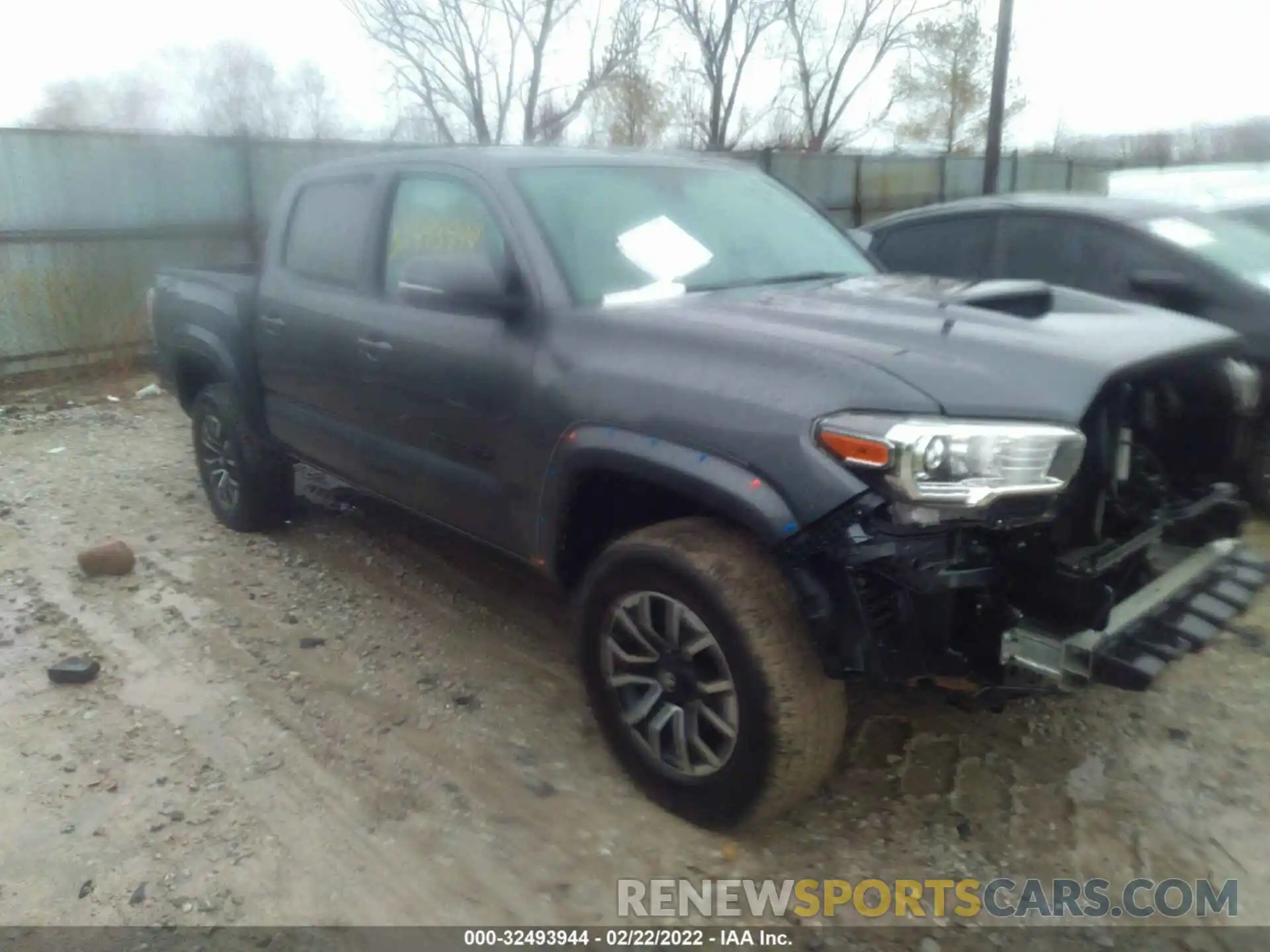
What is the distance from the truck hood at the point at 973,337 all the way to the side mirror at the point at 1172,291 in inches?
65.0

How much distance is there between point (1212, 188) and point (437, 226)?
213 inches

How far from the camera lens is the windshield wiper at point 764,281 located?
3.25 m

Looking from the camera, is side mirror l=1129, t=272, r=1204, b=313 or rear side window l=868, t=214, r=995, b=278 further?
rear side window l=868, t=214, r=995, b=278

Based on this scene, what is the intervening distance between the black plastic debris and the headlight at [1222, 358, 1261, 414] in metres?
3.88

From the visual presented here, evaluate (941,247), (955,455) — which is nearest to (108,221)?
(941,247)

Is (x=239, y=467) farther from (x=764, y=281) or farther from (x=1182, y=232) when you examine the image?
(x=1182, y=232)

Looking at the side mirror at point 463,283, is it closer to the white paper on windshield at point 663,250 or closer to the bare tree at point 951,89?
the white paper on windshield at point 663,250

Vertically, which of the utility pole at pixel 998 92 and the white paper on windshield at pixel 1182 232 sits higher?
the utility pole at pixel 998 92

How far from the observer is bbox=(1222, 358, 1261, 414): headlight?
297 centimetres

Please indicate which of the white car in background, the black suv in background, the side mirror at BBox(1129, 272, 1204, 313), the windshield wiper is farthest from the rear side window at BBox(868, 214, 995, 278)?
the windshield wiper

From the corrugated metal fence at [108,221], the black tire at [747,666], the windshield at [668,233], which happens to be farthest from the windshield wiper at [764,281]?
the corrugated metal fence at [108,221]

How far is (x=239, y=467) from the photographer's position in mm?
4906

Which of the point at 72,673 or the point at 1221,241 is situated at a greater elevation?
the point at 1221,241

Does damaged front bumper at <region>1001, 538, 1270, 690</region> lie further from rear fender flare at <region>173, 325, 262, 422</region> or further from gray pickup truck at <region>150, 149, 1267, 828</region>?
rear fender flare at <region>173, 325, 262, 422</region>
